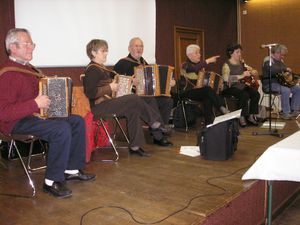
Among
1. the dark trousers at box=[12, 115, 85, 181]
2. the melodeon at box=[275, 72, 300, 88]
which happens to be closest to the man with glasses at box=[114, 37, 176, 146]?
the dark trousers at box=[12, 115, 85, 181]

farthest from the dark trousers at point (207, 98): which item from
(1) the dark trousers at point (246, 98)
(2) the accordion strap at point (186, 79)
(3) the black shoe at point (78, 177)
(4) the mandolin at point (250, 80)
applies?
(3) the black shoe at point (78, 177)

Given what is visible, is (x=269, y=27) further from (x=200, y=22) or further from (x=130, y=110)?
(x=130, y=110)

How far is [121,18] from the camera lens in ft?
15.2

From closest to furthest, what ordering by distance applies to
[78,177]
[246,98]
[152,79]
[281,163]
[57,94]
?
[281,163] → [57,94] → [78,177] → [152,79] → [246,98]

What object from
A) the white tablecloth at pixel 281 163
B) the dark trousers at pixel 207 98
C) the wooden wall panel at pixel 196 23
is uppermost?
the wooden wall panel at pixel 196 23

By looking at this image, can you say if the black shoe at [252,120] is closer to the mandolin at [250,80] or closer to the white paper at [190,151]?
the mandolin at [250,80]

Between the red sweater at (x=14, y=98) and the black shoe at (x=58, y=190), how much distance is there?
494 mm

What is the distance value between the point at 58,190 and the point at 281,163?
1.40 meters

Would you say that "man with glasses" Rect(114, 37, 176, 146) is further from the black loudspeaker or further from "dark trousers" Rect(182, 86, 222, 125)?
the black loudspeaker

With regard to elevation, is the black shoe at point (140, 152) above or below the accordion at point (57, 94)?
below

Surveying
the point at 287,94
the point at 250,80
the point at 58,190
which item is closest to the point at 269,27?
the point at 287,94

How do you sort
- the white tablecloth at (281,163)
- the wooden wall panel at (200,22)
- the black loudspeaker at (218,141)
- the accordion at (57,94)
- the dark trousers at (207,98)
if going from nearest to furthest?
the white tablecloth at (281,163) < the accordion at (57,94) < the black loudspeaker at (218,141) < the dark trousers at (207,98) < the wooden wall panel at (200,22)

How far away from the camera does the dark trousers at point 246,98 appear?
4.90 meters

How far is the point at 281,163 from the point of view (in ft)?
5.09
